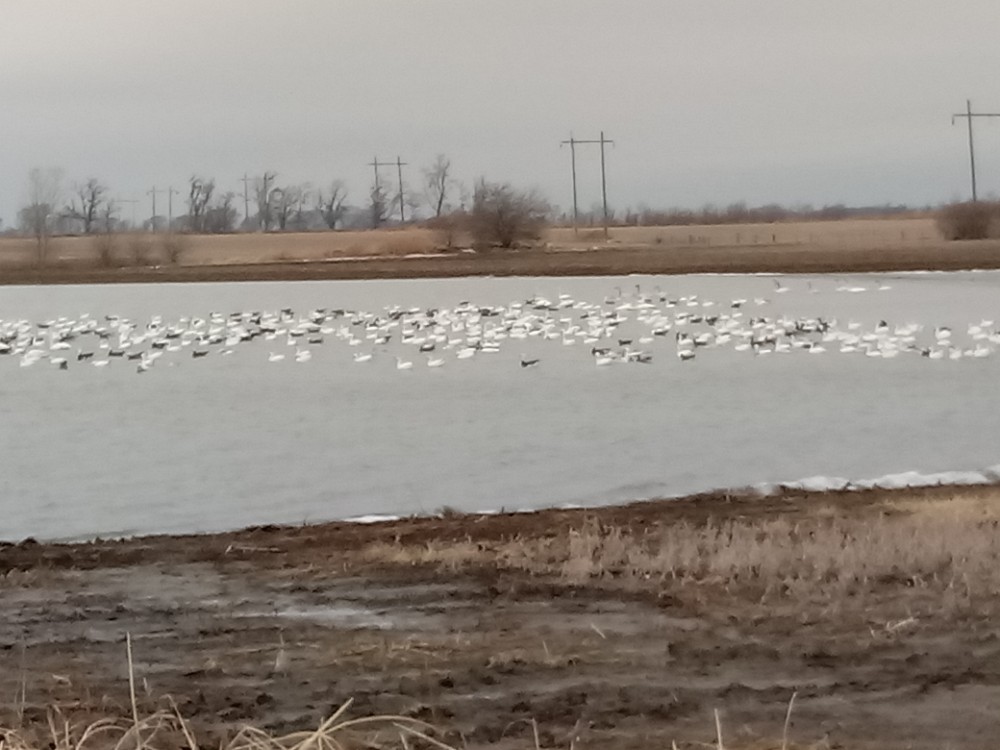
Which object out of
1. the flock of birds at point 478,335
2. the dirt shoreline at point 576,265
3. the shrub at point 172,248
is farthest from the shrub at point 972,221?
the shrub at point 172,248

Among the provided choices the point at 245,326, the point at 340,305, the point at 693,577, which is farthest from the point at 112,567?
the point at 340,305

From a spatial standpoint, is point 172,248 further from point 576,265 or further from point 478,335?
point 478,335

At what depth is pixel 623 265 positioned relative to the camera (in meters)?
53.9

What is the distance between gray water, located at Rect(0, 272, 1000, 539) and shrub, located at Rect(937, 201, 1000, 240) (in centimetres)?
3575

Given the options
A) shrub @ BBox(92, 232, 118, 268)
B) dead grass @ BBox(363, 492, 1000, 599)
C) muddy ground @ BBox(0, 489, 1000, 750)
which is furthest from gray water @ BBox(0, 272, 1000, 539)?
shrub @ BBox(92, 232, 118, 268)

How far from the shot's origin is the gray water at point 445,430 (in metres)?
12.8

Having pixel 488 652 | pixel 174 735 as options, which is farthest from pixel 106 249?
pixel 174 735

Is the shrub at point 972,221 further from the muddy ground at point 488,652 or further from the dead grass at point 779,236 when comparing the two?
the muddy ground at point 488,652

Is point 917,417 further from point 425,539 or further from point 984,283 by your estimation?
point 984,283

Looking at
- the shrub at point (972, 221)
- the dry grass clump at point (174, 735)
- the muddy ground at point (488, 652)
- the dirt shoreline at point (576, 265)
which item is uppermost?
the shrub at point (972, 221)

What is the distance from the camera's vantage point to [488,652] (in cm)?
699

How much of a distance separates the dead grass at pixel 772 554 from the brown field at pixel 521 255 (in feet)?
134

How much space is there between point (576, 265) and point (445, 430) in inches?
1493

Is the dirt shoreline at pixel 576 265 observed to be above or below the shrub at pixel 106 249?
below
